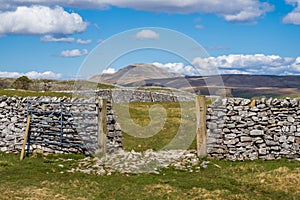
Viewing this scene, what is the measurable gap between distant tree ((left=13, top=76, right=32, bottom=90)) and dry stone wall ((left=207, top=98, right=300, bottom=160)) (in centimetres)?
6170

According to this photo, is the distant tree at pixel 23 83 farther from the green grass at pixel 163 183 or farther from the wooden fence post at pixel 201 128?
the wooden fence post at pixel 201 128

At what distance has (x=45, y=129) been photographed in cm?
2108

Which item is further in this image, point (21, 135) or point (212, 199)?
point (21, 135)

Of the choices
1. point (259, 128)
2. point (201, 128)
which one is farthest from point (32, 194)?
point (259, 128)

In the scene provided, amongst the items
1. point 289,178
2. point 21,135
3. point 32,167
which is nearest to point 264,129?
point 289,178

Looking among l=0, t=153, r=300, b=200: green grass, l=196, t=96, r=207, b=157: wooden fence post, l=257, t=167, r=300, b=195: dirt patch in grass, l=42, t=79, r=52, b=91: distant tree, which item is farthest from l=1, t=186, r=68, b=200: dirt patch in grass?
l=42, t=79, r=52, b=91: distant tree

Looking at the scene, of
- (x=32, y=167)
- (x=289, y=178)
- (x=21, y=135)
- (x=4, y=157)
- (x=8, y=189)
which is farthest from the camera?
(x=21, y=135)

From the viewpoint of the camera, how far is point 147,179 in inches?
611

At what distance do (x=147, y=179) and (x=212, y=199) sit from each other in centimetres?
318

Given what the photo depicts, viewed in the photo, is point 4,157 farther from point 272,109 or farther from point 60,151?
point 272,109

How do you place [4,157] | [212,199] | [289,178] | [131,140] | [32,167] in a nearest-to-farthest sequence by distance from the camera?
[212,199] < [289,178] < [32,167] < [4,157] < [131,140]

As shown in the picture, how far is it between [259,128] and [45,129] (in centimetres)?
1069

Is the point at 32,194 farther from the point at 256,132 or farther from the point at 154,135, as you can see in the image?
the point at 154,135

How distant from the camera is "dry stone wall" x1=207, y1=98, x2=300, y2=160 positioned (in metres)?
18.9
